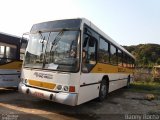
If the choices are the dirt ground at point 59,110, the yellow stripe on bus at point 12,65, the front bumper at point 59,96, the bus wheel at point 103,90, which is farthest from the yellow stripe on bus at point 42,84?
the yellow stripe on bus at point 12,65

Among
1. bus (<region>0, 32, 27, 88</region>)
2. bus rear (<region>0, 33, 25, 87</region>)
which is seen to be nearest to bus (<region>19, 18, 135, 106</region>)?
bus (<region>0, 32, 27, 88</region>)

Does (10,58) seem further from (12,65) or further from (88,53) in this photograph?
(88,53)

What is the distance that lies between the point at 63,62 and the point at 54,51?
575 mm

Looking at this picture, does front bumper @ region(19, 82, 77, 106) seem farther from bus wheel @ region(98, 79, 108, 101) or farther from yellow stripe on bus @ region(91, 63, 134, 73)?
bus wheel @ region(98, 79, 108, 101)

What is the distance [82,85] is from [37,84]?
1538 millimetres

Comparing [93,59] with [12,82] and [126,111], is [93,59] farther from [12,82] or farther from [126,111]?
[12,82]

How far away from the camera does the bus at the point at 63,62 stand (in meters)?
6.81

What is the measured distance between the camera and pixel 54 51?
7289 millimetres

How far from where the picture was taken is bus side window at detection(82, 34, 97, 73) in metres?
7.22

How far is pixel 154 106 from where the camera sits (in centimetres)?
958

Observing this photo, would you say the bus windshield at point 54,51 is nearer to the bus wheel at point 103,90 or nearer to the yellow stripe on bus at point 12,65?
the yellow stripe on bus at point 12,65

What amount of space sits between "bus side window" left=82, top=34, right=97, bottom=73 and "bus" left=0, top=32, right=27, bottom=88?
339 cm

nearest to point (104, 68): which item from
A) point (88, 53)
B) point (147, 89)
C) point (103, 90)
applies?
point (103, 90)

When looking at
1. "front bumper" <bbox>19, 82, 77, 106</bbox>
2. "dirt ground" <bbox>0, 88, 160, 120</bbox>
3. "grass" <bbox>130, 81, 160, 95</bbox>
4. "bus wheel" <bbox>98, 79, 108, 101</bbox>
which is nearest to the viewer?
"front bumper" <bbox>19, 82, 77, 106</bbox>
